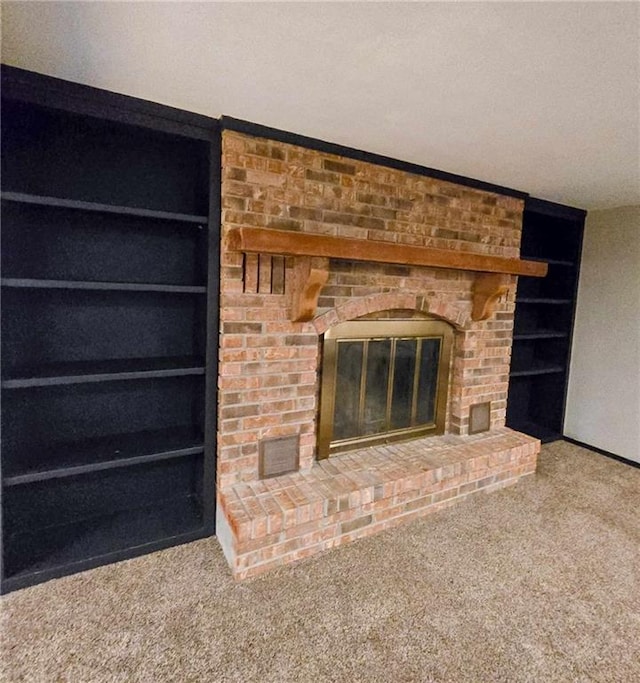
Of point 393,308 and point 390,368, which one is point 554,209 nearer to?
point 393,308

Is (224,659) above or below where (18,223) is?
below

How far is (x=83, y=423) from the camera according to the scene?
2041 mm

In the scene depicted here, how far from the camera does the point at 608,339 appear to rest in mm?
3324

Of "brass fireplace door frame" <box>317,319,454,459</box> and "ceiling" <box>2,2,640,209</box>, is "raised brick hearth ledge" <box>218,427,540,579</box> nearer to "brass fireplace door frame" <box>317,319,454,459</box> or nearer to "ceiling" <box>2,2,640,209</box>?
"brass fireplace door frame" <box>317,319,454,459</box>

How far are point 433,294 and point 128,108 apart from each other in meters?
1.90

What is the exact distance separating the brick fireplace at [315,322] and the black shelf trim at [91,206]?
7.7 inches

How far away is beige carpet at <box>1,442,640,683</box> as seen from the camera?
1.38m

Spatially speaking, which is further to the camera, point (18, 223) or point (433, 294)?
point (433, 294)

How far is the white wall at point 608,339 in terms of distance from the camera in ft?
10.4

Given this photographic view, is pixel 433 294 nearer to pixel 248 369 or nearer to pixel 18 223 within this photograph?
pixel 248 369

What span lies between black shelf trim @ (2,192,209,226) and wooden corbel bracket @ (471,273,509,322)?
1.76m

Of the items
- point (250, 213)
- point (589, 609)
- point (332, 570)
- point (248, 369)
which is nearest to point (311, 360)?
point (248, 369)

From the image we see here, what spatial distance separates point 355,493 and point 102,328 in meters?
1.52

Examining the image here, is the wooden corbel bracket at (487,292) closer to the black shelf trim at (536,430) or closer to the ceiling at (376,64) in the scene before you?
the ceiling at (376,64)
